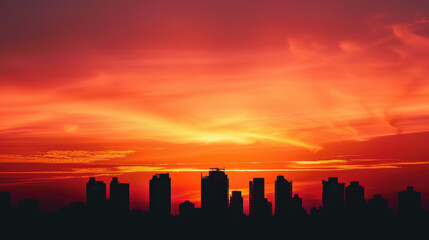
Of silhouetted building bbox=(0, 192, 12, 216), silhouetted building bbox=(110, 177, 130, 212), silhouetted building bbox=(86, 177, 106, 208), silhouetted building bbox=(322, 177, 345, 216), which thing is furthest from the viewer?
silhouetted building bbox=(322, 177, 345, 216)

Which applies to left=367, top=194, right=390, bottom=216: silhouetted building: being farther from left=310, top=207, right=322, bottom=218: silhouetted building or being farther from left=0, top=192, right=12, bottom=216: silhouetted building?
left=0, top=192, right=12, bottom=216: silhouetted building

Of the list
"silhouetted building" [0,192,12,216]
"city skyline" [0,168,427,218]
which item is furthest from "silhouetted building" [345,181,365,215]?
"silhouetted building" [0,192,12,216]

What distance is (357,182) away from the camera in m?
185

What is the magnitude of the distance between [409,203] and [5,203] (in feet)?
420

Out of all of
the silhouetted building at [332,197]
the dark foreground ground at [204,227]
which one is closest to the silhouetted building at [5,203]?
the dark foreground ground at [204,227]

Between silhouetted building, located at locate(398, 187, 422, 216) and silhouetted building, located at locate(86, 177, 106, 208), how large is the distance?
319 feet

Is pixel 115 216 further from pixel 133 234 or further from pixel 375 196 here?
pixel 375 196

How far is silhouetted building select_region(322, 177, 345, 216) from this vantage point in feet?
586

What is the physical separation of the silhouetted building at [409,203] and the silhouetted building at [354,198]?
41.0ft

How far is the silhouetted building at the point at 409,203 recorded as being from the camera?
6594 inches

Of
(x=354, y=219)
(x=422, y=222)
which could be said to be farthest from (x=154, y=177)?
(x=422, y=222)

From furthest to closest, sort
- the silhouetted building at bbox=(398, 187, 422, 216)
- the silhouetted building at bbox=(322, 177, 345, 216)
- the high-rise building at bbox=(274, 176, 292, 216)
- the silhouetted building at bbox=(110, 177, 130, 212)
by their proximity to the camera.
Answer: the high-rise building at bbox=(274, 176, 292, 216) < the silhouetted building at bbox=(322, 177, 345, 216) < the silhouetted building at bbox=(398, 187, 422, 216) < the silhouetted building at bbox=(110, 177, 130, 212)

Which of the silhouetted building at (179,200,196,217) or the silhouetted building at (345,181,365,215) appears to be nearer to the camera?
the silhouetted building at (179,200,196,217)

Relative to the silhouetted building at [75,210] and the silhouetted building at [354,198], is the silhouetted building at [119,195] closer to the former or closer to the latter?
the silhouetted building at [75,210]
